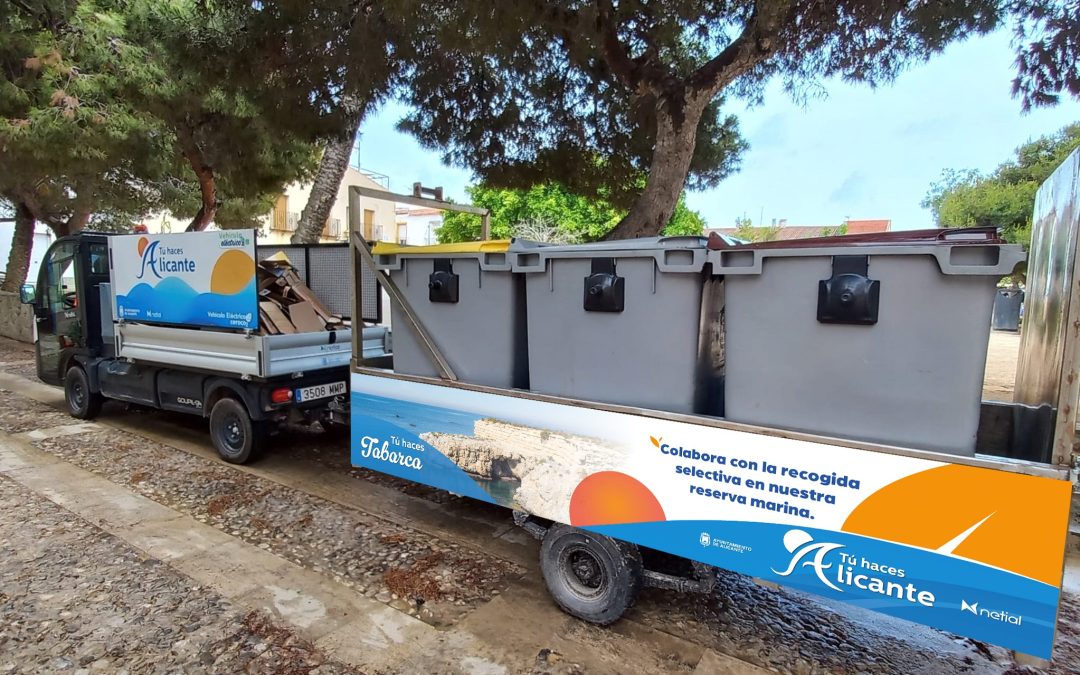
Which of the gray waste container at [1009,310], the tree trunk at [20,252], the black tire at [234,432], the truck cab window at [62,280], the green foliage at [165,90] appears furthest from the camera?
the gray waste container at [1009,310]

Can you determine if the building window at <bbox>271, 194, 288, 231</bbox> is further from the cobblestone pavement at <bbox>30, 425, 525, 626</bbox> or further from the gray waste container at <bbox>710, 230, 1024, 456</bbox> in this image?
the gray waste container at <bbox>710, 230, 1024, 456</bbox>

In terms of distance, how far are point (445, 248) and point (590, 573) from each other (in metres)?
1.91

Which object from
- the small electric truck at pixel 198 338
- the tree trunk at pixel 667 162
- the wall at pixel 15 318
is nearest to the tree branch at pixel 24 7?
the small electric truck at pixel 198 338

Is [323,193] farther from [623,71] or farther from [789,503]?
[789,503]

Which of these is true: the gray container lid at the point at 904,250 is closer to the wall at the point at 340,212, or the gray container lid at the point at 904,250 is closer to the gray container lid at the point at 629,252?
the gray container lid at the point at 629,252

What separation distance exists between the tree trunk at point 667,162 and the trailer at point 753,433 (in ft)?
9.68

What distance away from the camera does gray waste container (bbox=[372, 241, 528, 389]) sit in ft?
10.5

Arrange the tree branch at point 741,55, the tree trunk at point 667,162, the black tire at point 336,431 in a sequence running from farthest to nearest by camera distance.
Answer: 1. the black tire at point 336,431
2. the tree trunk at point 667,162
3. the tree branch at point 741,55

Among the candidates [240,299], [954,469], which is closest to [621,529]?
[954,469]

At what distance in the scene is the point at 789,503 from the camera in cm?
242

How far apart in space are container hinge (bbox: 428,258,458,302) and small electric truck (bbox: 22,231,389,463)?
243cm

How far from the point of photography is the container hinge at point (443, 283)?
336 cm

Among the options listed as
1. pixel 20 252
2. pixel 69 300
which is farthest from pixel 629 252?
pixel 20 252

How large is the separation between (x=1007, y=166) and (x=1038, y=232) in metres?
29.5
